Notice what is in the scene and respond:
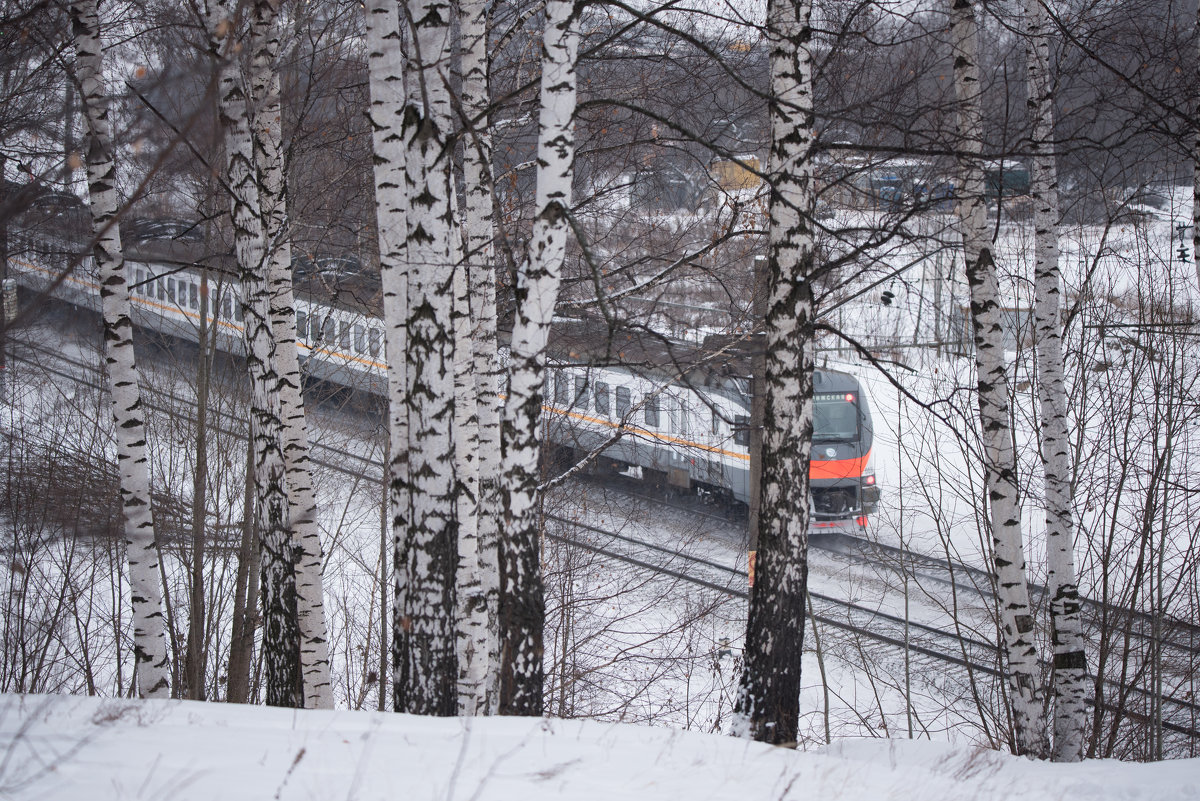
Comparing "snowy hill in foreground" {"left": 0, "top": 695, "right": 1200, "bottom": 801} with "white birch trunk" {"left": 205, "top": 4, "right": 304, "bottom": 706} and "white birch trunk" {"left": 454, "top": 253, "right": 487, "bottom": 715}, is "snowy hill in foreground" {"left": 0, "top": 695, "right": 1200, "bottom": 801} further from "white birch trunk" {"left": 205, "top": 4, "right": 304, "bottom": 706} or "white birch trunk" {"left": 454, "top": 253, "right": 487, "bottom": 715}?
"white birch trunk" {"left": 205, "top": 4, "right": 304, "bottom": 706}

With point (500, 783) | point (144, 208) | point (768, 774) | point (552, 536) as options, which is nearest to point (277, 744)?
point (500, 783)

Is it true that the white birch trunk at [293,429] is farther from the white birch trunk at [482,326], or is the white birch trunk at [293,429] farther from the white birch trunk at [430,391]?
the white birch trunk at [430,391]

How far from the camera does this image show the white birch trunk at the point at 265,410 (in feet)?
16.9

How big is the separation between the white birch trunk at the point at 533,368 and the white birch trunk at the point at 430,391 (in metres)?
0.32

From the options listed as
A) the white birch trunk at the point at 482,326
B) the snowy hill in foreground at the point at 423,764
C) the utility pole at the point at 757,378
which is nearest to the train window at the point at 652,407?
the utility pole at the point at 757,378

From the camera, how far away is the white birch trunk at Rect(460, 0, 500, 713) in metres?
5.20

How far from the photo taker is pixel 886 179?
6344 mm

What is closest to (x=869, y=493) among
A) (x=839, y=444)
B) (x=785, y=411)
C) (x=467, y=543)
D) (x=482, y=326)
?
(x=839, y=444)

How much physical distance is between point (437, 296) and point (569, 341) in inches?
180

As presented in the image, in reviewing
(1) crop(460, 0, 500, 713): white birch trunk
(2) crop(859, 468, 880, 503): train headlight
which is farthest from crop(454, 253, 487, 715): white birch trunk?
(2) crop(859, 468, 880, 503): train headlight

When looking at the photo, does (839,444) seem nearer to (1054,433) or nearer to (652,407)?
(652,407)

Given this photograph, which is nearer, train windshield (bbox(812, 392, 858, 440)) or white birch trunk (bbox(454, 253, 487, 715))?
white birch trunk (bbox(454, 253, 487, 715))

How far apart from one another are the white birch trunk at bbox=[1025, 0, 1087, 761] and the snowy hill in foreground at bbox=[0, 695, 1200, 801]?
1133 millimetres

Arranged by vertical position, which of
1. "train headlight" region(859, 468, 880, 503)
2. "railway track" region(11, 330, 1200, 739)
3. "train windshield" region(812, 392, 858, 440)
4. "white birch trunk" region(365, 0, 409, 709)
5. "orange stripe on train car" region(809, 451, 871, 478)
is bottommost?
"railway track" region(11, 330, 1200, 739)
